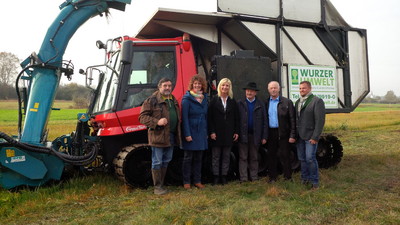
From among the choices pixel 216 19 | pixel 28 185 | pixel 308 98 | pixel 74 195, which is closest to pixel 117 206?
pixel 74 195

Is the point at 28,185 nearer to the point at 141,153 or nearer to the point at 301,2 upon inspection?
the point at 141,153

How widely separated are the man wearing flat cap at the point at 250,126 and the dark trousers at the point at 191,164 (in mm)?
755

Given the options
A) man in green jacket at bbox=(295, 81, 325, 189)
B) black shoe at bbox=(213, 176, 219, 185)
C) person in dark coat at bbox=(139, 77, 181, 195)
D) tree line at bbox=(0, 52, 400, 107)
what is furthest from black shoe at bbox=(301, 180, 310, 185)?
tree line at bbox=(0, 52, 400, 107)

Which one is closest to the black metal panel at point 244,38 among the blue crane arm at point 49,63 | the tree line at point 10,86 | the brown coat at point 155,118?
the brown coat at point 155,118

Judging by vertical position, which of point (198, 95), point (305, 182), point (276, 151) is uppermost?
point (198, 95)

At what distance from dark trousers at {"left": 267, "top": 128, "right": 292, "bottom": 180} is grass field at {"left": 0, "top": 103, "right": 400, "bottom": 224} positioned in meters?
0.23

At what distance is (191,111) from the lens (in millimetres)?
4645

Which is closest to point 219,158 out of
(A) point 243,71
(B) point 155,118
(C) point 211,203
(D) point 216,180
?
(D) point 216,180

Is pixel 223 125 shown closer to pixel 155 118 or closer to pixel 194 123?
pixel 194 123

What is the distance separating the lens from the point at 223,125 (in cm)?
486

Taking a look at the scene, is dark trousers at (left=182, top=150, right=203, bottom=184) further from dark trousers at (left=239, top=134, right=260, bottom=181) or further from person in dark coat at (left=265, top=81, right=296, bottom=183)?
person in dark coat at (left=265, top=81, right=296, bottom=183)

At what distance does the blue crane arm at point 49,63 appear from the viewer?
483 centimetres

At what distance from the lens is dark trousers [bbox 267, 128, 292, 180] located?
5055 mm

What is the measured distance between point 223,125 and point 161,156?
1.11 m
